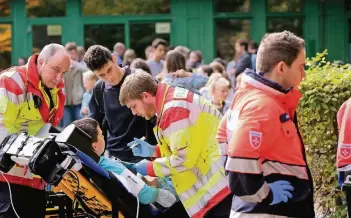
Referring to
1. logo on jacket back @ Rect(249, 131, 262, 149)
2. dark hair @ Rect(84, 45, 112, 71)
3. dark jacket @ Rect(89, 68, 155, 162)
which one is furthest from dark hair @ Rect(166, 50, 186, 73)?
logo on jacket back @ Rect(249, 131, 262, 149)

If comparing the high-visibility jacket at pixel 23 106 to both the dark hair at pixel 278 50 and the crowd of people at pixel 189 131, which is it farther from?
the dark hair at pixel 278 50

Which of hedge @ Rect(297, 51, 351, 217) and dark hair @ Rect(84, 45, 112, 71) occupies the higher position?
dark hair @ Rect(84, 45, 112, 71)

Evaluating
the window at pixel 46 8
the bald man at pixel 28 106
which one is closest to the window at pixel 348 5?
the window at pixel 46 8

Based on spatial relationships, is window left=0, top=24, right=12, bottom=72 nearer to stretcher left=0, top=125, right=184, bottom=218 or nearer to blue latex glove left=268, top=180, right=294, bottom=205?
stretcher left=0, top=125, right=184, bottom=218

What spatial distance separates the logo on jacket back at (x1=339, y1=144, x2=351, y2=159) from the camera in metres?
5.61

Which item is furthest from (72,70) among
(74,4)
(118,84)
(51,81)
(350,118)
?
(350,118)

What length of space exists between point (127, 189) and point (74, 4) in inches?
602

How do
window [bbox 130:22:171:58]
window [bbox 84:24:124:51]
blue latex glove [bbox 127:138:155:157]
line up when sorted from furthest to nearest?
window [bbox 84:24:124:51] < window [bbox 130:22:171:58] < blue latex glove [bbox 127:138:155:157]

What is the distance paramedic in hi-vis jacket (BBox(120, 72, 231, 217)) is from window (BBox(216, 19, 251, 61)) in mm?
14646

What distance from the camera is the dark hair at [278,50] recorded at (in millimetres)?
4551

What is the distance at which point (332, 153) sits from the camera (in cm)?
802

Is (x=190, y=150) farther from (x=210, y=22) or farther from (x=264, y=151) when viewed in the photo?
(x=210, y=22)

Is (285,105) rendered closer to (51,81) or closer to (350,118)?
(350,118)

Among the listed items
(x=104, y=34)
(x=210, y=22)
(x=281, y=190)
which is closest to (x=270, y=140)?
(x=281, y=190)
